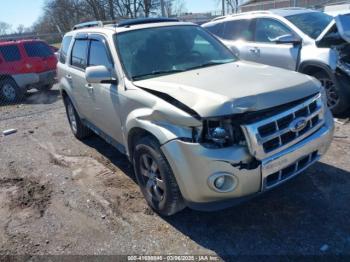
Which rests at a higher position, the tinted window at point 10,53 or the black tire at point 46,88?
the tinted window at point 10,53

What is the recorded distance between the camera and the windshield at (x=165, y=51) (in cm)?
393

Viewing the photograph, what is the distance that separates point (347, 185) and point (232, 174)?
5.91 ft

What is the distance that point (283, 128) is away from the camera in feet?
9.85

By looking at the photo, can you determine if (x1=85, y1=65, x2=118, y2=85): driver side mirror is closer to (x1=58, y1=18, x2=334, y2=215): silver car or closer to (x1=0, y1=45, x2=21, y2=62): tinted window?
(x1=58, y1=18, x2=334, y2=215): silver car

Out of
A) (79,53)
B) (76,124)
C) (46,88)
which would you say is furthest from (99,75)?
(46,88)

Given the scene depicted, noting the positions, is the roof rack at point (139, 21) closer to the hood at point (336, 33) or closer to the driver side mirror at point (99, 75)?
the driver side mirror at point (99, 75)

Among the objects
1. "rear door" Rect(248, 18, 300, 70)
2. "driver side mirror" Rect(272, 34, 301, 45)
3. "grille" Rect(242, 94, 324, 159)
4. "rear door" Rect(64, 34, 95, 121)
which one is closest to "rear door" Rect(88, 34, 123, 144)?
"rear door" Rect(64, 34, 95, 121)

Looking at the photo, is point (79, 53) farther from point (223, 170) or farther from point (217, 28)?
point (217, 28)

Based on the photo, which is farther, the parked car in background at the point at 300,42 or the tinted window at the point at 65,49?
the tinted window at the point at 65,49

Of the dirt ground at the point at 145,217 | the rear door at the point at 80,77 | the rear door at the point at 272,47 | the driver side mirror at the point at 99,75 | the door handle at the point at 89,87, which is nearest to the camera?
the dirt ground at the point at 145,217

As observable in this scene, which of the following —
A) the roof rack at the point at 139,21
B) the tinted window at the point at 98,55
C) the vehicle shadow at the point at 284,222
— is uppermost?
the roof rack at the point at 139,21

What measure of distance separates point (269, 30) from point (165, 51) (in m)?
3.54

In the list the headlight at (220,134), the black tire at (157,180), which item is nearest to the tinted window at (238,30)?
the black tire at (157,180)

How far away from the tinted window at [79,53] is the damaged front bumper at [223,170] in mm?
2604
